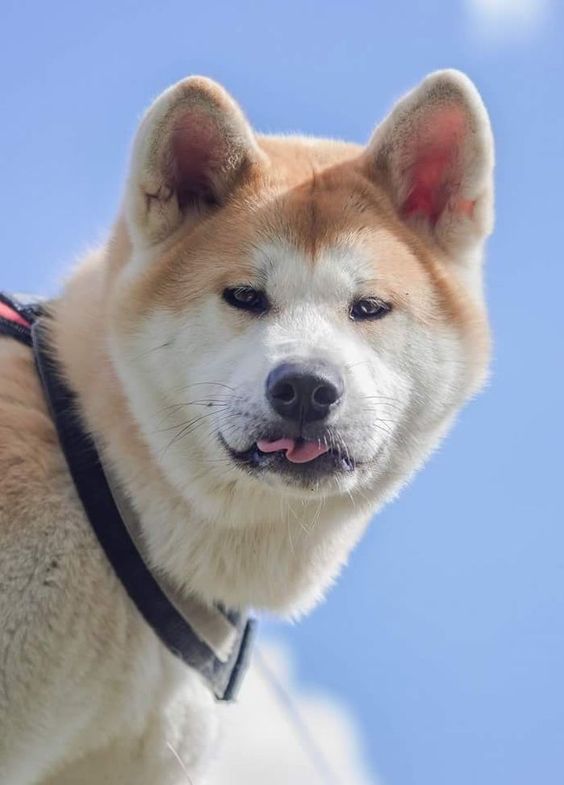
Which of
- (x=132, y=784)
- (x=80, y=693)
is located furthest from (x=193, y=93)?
(x=132, y=784)

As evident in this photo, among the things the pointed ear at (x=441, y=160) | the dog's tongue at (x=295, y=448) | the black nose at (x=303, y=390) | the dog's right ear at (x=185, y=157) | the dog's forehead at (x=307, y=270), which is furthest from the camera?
the pointed ear at (x=441, y=160)

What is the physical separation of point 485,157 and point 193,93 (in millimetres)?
1239

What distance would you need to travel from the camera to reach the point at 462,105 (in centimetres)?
491

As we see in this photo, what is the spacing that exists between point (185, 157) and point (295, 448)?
54.5 inches

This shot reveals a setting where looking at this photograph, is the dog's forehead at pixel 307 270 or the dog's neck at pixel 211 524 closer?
the dog's forehead at pixel 307 270

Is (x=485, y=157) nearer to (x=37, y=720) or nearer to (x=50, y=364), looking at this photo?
(x=50, y=364)

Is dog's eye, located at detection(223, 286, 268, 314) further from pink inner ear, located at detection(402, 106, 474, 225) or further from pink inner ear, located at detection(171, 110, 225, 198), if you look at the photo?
pink inner ear, located at detection(402, 106, 474, 225)

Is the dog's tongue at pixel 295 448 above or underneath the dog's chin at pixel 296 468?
above

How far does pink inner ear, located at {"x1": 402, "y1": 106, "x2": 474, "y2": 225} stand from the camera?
4980 millimetres

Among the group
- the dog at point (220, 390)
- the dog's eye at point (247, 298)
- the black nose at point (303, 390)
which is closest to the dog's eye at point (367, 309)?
the dog at point (220, 390)

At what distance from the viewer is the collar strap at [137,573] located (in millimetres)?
4598

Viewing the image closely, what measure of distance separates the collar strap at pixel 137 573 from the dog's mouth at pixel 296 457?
1.92 ft

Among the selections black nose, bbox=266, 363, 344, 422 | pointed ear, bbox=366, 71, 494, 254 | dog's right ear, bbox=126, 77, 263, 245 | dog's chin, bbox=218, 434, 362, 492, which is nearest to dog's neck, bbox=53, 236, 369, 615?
dog's chin, bbox=218, 434, 362, 492

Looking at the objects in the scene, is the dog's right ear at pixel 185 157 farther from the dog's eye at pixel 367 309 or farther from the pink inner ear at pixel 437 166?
the dog's eye at pixel 367 309
